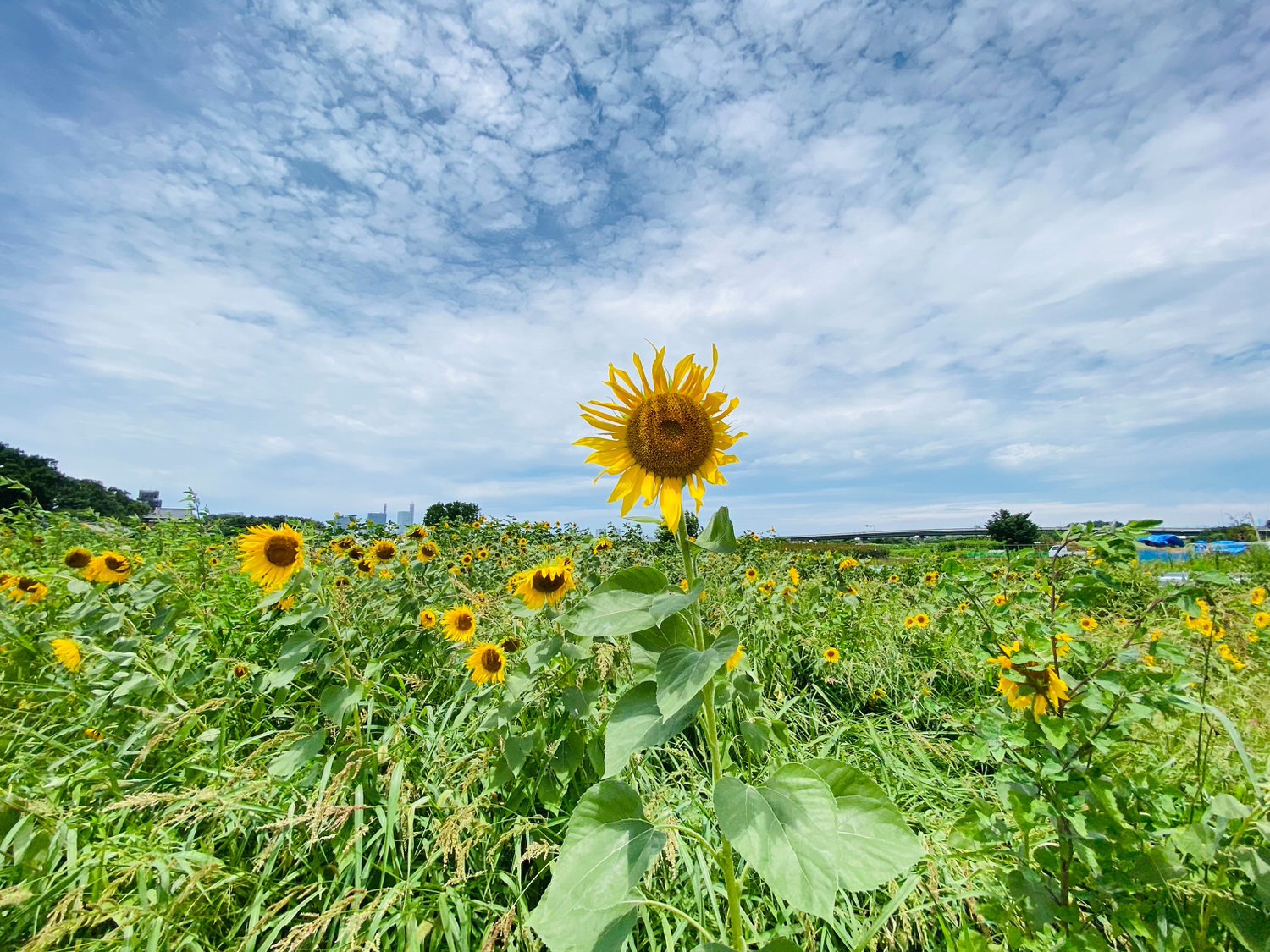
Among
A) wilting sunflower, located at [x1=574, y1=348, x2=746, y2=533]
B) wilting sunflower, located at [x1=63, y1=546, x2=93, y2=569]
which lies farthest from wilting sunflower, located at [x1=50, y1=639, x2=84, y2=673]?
wilting sunflower, located at [x1=574, y1=348, x2=746, y2=533]

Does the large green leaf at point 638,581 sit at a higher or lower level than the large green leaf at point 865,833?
higher

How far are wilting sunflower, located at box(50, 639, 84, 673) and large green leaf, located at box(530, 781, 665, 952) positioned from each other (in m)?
3.62

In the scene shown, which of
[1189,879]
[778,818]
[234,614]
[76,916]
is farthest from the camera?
[234,614]

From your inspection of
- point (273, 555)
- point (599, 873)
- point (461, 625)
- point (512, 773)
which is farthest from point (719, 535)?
point (273, 555)

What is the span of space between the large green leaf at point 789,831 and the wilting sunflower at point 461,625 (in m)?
2.63

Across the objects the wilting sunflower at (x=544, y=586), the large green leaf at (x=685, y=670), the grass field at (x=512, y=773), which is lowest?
the grass field at (x=512, y=773)

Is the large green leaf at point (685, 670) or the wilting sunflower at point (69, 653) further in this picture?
the wilting sunflower at point (69, 653)

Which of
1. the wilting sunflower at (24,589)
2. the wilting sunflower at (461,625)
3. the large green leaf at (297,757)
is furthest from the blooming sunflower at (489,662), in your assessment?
the wilting sunflower at (24,589)

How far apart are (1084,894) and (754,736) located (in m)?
1.17

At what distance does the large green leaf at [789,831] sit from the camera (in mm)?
948

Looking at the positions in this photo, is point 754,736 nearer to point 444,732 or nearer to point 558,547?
point 444,732

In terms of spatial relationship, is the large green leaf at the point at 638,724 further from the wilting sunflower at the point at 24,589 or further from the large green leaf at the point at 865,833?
the wilting sunflower at the point at 24,589

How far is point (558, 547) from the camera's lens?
5.96m

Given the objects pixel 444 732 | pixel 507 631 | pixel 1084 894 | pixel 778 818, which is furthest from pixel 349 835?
pixel 1084 894
